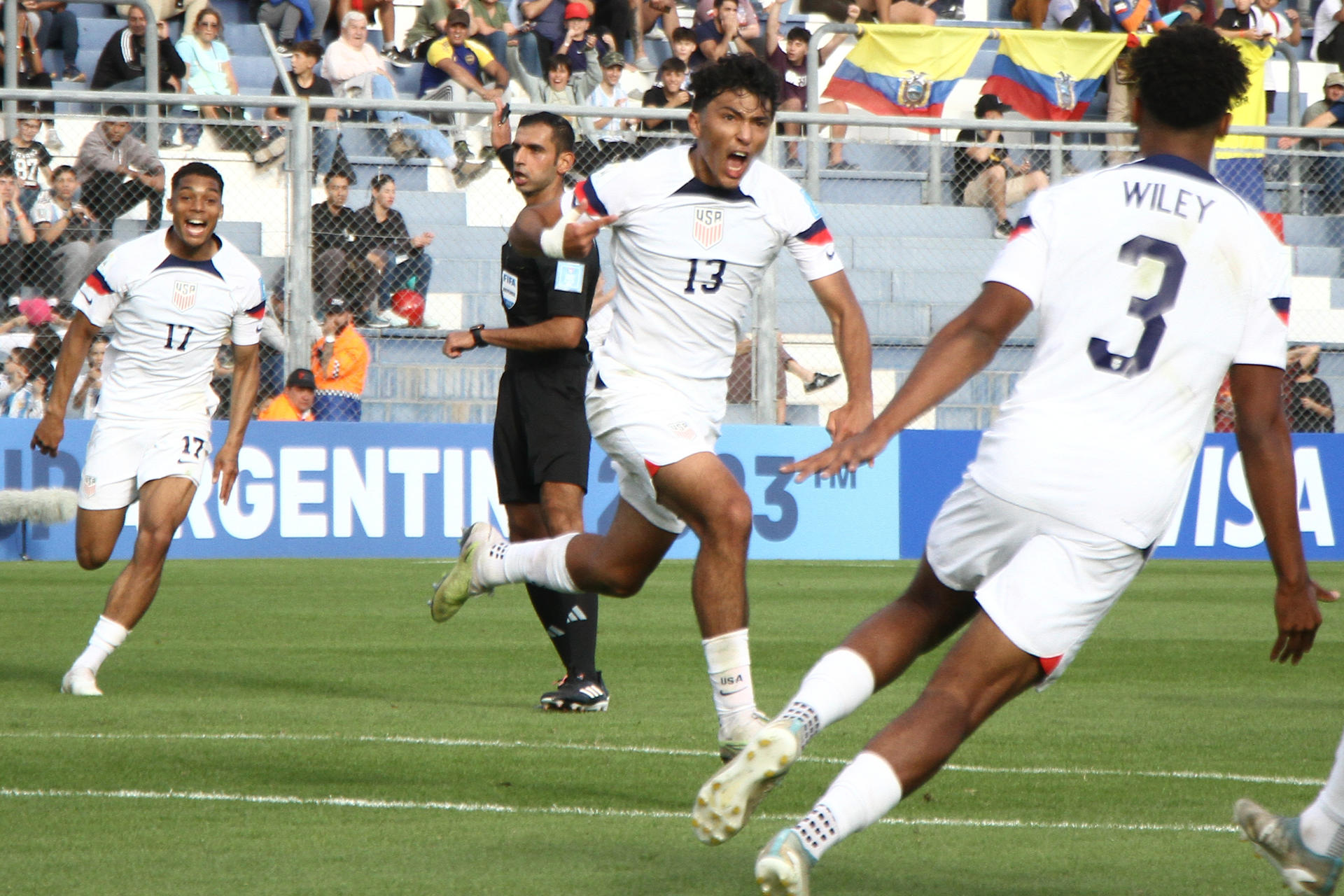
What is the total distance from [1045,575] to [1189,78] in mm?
1176

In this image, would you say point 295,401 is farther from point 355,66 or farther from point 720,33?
point 720,33

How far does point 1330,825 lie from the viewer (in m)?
4.25

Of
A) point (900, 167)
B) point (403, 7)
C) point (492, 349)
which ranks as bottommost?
point (492, 349)

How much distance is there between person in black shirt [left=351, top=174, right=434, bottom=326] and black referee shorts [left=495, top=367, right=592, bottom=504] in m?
8.23

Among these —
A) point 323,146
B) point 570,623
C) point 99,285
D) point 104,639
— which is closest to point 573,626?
point 570,623

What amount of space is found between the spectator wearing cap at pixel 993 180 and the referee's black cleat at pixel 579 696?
37.0 ft

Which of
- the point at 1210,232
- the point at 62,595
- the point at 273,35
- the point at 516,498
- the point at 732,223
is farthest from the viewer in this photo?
the point at 273,35

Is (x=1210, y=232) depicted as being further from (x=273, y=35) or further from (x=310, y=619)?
(x=273, y=35)

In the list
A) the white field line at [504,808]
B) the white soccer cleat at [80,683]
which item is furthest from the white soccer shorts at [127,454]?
the white field line at [504,808]

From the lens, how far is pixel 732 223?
6.62 meters

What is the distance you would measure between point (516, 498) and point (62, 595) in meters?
6.24

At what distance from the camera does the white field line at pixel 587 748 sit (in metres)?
6.30

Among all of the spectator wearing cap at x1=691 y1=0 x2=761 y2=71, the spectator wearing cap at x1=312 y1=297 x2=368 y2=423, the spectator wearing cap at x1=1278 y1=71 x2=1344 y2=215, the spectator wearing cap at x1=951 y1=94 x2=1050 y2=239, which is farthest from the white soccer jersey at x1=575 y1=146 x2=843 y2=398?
the spectator wearing cap at x1=691 y1=0 x2=761 y2=71

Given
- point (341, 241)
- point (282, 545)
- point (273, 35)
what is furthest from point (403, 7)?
point (282, 545)
